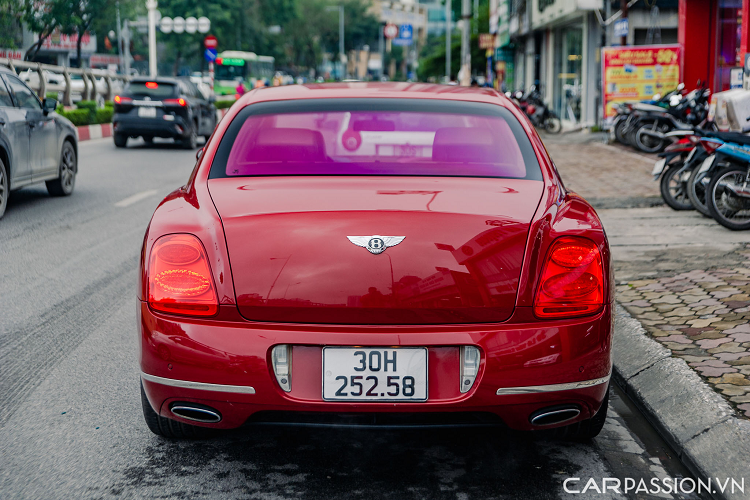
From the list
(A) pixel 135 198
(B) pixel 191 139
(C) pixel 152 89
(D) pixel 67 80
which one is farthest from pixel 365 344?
(D) pixel 67 80

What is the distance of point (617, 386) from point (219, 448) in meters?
2.01

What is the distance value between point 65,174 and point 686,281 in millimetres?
8199

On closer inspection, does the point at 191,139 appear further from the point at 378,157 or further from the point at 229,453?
the point at 229,453

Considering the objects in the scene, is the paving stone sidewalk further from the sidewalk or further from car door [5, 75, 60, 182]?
car door [5, 75, 60, 182]

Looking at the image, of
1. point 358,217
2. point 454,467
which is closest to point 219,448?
point 454,467

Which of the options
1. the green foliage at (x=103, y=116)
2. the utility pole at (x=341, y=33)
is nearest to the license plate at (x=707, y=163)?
the green foliage at (x=103, y=116)

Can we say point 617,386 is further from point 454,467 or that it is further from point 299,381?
point 299,381

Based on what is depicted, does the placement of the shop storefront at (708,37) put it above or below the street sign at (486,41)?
below

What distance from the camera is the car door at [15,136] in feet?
31.4

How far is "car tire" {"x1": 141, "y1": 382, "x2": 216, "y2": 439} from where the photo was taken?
345cm

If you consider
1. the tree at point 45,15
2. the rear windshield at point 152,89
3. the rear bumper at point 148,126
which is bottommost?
the rear bumper at point 148,126

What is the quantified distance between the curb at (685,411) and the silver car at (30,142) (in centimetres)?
712

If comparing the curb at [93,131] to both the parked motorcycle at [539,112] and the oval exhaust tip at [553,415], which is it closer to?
the parked motorcycle at [539,112]

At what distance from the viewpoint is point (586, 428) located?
347cm
